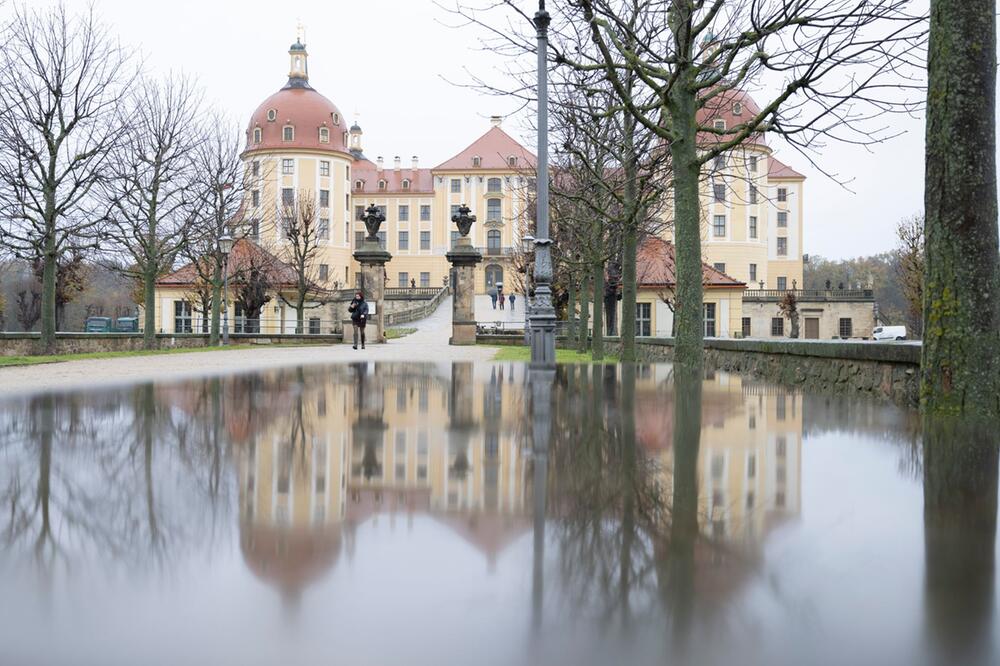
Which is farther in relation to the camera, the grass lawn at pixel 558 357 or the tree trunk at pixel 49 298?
the tree trunk at pixel 49 298

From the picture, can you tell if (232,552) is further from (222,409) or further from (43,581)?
(222,409)

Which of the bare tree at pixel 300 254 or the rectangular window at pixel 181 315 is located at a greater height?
the bare tree at pixel 300 254

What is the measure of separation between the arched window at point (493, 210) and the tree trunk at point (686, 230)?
240 ft

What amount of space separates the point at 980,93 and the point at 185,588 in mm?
6553

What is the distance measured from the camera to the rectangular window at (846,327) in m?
70.8

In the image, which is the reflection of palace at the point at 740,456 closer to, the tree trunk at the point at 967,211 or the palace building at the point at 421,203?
the tree trunk at the point at 967,211

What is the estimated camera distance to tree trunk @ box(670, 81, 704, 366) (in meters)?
13.2

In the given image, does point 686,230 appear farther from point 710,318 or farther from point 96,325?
point 96,325

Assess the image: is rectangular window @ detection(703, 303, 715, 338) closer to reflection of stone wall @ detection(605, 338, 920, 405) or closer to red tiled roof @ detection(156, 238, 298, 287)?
red tiled roof @ detection(156, 238, 298, 287)

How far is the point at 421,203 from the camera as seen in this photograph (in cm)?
9019

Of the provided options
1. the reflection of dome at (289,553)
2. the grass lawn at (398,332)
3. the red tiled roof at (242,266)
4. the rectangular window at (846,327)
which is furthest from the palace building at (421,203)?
the reflection of dome at (289,553)

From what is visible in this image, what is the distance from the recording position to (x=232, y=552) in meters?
2.47

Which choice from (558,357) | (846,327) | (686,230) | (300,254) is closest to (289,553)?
(686,230)

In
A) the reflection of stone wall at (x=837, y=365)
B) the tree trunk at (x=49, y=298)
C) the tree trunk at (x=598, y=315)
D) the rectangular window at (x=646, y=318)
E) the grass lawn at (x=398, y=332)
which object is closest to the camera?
the reflection of stone wall at (x=837, y=365)
